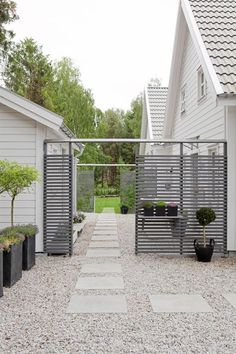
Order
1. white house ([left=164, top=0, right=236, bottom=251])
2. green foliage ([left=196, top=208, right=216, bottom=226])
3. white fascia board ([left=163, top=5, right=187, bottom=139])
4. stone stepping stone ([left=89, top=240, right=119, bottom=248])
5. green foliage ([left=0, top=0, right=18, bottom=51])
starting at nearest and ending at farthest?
green foliage ([left=196, top=208, right=216, bottom=226])
white house ([left=164, top=0, right=236, bottom=251])
stone stepping stone ([left=89, top=240, right=119, bottom=248])
white fascia board ([left=163, top=5, right=187, bottom=139])
green foliage ([left=0, top=0, right=18, bottom=51])

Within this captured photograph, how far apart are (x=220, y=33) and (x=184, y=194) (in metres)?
4.58

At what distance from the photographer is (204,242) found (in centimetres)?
935

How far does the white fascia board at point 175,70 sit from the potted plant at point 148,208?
735 centimetres

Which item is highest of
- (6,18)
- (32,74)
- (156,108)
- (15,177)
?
(32,74)

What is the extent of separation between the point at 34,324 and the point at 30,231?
3.32 m

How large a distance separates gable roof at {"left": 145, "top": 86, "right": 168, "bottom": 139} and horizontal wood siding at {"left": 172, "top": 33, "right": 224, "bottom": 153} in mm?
4184

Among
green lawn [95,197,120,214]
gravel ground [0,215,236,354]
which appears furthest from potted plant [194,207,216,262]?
green lawn [95,197,120,214]

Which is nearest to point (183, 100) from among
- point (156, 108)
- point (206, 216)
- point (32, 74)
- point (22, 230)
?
point (206, 216)

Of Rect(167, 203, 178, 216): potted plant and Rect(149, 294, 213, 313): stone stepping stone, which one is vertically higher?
Rect(167, 203, 178, 216): potted plant

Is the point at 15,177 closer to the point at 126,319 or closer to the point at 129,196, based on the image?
the point at 126,319

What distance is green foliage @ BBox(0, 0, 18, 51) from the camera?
16.7 meters

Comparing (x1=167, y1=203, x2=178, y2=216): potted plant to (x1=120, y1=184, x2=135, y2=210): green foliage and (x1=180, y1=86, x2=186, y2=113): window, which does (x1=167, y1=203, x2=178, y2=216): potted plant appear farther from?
(x1=120, y1=184, x2=135, y2=210): green foliage

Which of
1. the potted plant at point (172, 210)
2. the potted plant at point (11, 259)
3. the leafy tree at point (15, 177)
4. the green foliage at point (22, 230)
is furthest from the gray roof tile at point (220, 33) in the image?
the potted plant at point (11, 259)

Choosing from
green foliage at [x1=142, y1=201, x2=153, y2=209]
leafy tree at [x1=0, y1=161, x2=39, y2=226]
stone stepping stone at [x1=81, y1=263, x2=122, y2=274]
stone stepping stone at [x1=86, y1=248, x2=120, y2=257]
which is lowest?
stone stepping stone at [x1=81, y1=263, x2=122, y2=274]
